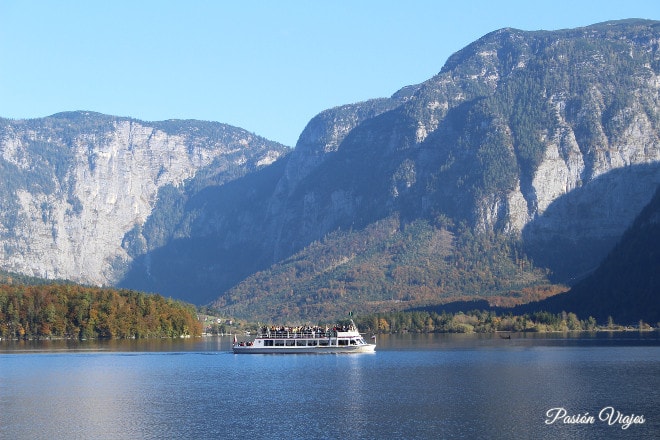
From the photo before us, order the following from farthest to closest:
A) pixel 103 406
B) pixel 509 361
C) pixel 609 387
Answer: pixel 509 361 → pixel 609 387 → pixel 103 406

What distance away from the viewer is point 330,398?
129 meters

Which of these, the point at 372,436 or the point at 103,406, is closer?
the point at 372,436

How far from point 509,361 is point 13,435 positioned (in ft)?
303

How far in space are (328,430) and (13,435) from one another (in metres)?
29.7

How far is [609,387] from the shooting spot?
133m

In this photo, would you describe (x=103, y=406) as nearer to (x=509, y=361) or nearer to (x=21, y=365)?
(x=21, y=365)

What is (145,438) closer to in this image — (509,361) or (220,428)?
(220,428)

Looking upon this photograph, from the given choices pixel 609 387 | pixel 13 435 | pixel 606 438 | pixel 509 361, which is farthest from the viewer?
pixel 509 361

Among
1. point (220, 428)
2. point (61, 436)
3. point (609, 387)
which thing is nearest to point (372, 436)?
point (220, 428)

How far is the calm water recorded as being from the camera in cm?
10581

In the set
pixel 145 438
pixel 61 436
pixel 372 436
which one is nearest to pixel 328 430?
pixel 372 436

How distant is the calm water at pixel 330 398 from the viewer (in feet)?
347

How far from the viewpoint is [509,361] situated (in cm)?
17688

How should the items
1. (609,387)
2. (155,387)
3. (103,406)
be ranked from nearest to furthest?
1. (103,406)
2. (609,387)
3. (155,387)
